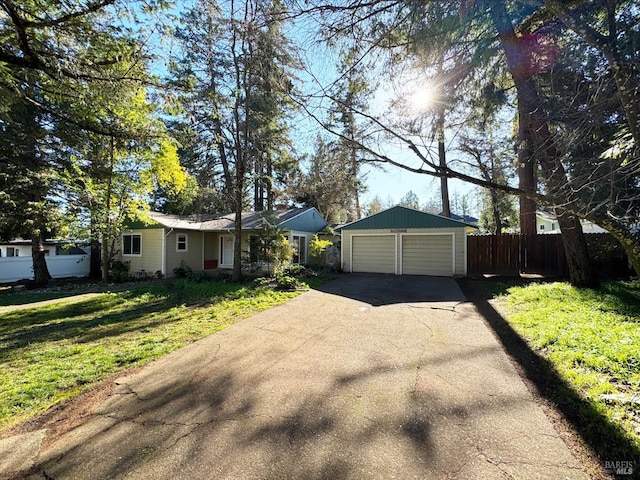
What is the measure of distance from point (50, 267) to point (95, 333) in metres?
13.7

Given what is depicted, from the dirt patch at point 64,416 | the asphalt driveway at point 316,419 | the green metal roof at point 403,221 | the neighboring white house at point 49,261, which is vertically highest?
the green metal roof at point 403,221

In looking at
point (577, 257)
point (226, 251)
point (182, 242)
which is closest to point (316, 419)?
point (577, 257)

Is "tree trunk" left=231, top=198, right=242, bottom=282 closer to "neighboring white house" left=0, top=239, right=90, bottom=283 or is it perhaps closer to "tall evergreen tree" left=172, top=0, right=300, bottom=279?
"tall evergreen tree" left=172, top=0, right=300, bottom=279

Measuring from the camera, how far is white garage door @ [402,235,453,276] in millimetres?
12492

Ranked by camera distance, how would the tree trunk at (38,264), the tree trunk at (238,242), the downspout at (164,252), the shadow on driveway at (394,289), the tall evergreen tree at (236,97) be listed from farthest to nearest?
the downspout at (164,252)
the tree trunk at (38,264)
the tree trunk at (238,242)
the tall evergreen tree at (236,97)
the shadow on driveway at (394,289)

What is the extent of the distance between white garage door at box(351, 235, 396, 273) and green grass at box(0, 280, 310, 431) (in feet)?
18.4

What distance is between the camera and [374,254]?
13.7 metres

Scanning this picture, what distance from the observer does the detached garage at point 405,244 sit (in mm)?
12328

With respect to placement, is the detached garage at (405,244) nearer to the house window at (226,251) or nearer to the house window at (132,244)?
the house window at (226,251)

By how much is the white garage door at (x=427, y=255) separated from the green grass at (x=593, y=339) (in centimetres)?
510

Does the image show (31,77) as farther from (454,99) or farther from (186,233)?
(186,233)

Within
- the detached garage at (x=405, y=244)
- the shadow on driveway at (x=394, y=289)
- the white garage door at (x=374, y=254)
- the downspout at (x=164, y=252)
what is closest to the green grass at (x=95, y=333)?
the shadow on driveway at (x=394, y=289)

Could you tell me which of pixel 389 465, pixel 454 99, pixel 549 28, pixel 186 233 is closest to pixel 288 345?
pixel 389 465

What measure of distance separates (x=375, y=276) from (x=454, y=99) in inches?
316
